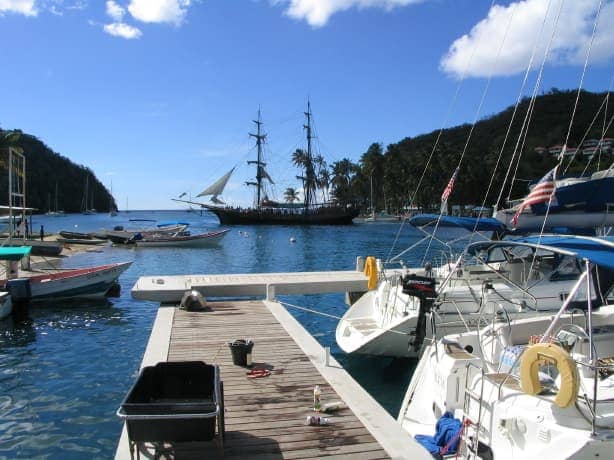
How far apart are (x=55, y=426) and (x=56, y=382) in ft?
7.91

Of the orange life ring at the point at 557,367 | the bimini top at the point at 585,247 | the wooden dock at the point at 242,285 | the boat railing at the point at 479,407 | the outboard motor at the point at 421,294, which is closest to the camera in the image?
the orange life ring at the point at 557,367

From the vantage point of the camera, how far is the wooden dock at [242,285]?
1504cm

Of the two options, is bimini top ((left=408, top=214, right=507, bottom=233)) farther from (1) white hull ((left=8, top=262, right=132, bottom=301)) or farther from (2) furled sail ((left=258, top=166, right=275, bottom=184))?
(2) furled sail ((left=258, top=166, right=275, bottom=184))

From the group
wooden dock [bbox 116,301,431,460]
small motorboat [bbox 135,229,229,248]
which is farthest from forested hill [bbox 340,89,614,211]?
wooden dock [bbox 116,301,431,460]

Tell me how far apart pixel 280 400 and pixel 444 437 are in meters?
2.26

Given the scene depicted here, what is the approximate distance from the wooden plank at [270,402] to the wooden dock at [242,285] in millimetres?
3238

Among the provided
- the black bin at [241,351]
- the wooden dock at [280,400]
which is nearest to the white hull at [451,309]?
the wooden dock at [280,400]

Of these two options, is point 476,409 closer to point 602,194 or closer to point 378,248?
point 602,194

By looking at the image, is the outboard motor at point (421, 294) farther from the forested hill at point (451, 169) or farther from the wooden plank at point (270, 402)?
the forested hill at point (451, 169)

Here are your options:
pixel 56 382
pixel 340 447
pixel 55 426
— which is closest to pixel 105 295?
pixel 56 382

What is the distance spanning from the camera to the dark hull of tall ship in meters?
105

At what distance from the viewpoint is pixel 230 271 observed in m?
33.4

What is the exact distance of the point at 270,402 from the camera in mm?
7180

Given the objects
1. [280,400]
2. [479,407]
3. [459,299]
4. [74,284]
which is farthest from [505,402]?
[74,284]
